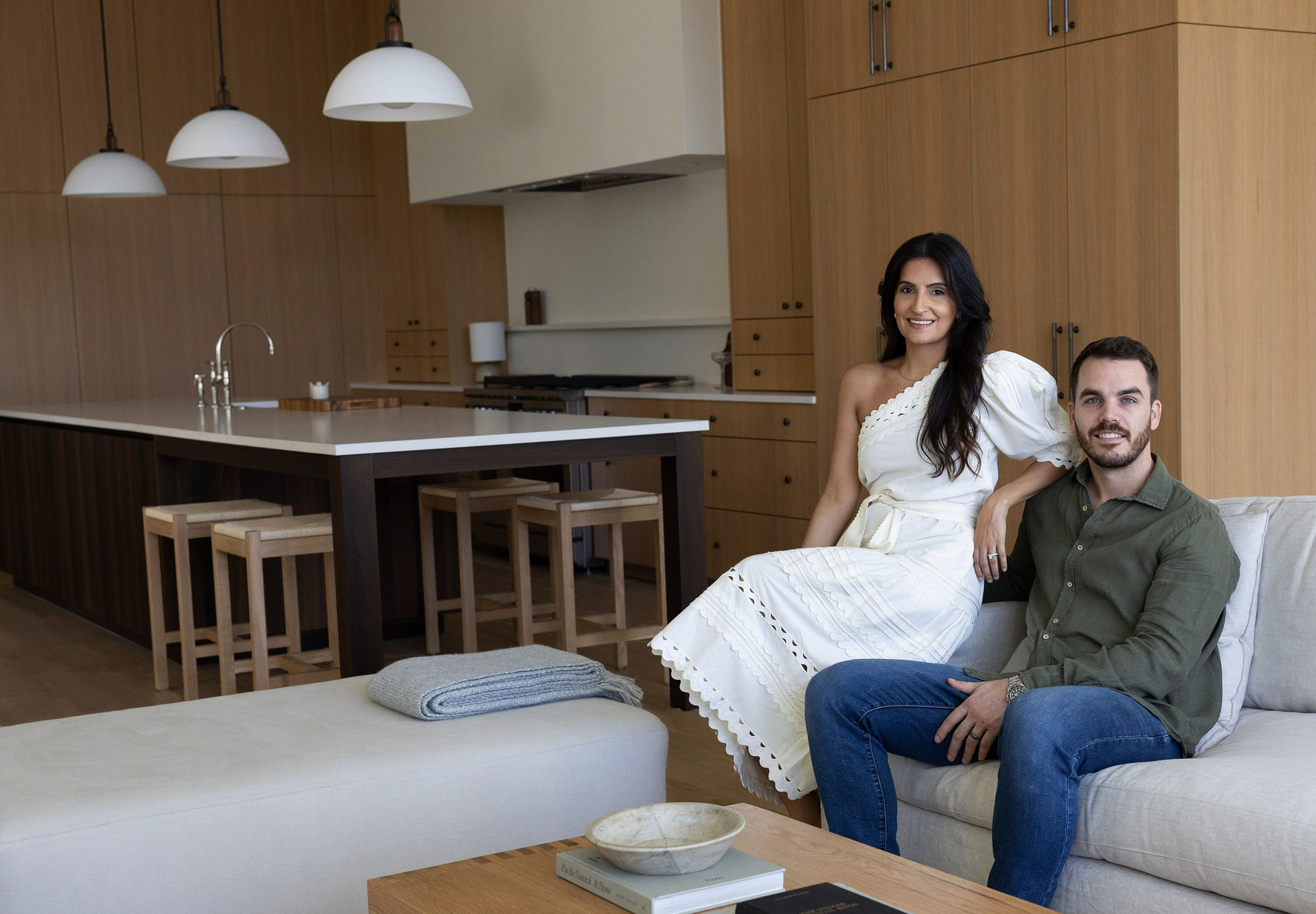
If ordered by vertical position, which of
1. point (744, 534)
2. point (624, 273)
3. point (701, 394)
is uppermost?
point (624, 273)

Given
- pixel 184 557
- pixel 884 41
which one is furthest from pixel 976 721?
pixel 884 41

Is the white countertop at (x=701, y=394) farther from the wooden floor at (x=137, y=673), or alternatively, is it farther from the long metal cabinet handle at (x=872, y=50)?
the long metal cabinet handle at (x=872, y=50)

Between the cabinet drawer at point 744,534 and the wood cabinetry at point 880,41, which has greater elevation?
the wood cabinetry at point 880,41

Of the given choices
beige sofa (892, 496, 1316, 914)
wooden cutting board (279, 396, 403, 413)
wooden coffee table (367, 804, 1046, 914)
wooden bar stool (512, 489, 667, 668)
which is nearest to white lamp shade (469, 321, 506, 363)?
wooden cutting board (279, 396, 403, 413)

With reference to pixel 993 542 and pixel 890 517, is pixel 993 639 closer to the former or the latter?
pixel 993 542

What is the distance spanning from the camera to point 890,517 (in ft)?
8.42

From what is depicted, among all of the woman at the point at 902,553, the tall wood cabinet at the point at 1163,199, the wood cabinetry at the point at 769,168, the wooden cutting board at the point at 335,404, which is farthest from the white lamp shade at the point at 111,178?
the woman at the point at 902,553

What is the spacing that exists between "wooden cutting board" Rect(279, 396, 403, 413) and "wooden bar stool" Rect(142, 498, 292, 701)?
752 millimetres

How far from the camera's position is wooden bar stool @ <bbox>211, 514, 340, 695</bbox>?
364 centimetres

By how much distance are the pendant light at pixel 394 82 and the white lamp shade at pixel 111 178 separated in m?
2.08

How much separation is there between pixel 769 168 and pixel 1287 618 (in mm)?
3513

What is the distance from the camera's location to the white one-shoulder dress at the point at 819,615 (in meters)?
2.38

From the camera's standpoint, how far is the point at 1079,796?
1948 mm

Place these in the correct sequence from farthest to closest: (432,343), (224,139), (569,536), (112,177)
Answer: (432,343) < (112,177) < (224,139) < (569,536)
